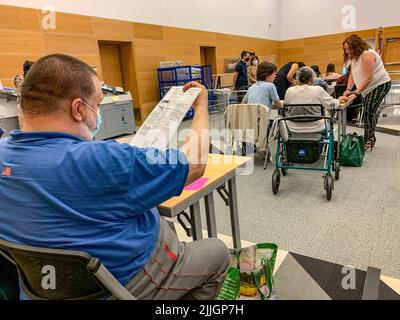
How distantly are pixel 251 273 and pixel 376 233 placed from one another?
113cm

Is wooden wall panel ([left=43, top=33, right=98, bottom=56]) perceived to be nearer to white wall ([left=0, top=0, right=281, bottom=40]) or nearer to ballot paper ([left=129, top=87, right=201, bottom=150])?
white wall ([left=0, top=0, right=281, bottom=40])

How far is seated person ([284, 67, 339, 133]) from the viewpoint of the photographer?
2.88 metres

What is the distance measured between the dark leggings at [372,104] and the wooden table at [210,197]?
2809 millimetres

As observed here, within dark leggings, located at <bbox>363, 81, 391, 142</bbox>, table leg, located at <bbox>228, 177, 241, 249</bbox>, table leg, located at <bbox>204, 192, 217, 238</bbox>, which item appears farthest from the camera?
dark leggings, located at <bbox>363, 81, 391, 142</bbox>

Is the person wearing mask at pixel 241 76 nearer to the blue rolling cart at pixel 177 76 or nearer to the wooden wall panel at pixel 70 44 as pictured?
the blue rolling cart at pixel 177 76

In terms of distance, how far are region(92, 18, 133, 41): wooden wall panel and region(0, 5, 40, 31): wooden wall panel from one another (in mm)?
1034

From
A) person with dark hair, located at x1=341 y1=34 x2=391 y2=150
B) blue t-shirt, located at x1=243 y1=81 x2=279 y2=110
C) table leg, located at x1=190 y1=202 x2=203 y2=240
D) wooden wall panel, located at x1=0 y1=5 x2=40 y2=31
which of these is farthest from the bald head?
wooden wall panel, located at x1=0 y1=5 x2=40 y2=31

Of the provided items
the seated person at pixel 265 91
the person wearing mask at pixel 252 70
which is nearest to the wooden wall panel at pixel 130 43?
the person wearing mask at pixel 252 70

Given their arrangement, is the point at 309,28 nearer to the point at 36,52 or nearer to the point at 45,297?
the point at 36,52

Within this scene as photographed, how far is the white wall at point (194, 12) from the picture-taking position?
4941 millimetres

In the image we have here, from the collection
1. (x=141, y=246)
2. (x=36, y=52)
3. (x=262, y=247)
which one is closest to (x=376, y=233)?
(x=262, y=247)

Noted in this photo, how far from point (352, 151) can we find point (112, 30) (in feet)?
15.0

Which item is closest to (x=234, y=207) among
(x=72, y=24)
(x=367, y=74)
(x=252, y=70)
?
(x=367, y=74)

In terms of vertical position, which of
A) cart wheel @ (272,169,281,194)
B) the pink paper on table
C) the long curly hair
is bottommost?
cart wheel @ (272,169,281,194)
